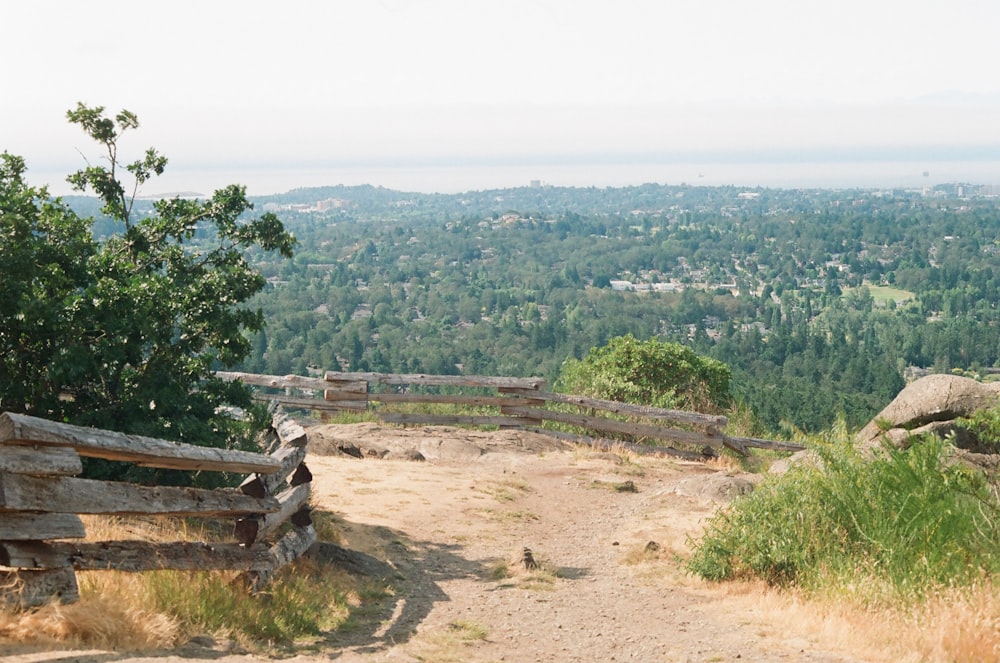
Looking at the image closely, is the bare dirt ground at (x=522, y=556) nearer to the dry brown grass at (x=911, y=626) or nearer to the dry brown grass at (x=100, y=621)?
the dry brown grass at (x=911, y=626)

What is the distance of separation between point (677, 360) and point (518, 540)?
1019cm

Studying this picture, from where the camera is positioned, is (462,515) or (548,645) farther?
(462,515)

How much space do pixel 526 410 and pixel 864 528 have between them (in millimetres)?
10508

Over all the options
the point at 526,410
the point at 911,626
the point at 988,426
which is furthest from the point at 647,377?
the point at 911,626

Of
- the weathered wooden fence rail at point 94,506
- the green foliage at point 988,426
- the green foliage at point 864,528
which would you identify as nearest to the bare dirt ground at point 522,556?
the green foliage at point 864,528

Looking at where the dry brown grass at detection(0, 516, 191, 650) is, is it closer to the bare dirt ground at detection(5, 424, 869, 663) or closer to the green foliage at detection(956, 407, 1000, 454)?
the bare dirt ground at detection(5, 424, 869, 663)

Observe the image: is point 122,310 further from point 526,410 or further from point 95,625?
point 526,410

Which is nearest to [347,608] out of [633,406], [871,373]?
[633,406]

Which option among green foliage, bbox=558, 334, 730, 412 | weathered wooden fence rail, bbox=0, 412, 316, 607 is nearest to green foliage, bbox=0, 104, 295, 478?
weathered wooden fence rail, bbox=0, 412, 316, 607

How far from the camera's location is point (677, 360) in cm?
2064

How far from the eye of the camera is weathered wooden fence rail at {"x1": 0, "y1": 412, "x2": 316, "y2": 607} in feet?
18.3

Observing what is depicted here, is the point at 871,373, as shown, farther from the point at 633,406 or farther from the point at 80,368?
the point at 80,368

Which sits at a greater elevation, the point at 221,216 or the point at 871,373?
the point at 221,216

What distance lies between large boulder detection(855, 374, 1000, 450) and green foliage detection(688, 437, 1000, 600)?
568cm
